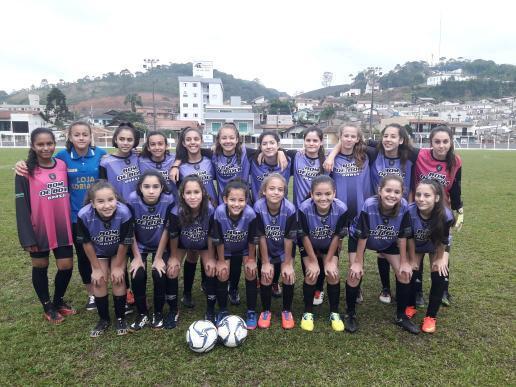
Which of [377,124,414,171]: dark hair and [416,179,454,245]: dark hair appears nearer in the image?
[416,179,454,245]: dark hair

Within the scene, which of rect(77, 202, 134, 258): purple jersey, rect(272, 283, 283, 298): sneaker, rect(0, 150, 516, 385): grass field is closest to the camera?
rect(0, 150, 516, 385): grass field

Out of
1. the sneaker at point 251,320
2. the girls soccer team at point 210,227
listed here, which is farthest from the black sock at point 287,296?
the sneaker at point 251,320

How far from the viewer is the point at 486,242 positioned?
591cm

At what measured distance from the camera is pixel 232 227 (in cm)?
345

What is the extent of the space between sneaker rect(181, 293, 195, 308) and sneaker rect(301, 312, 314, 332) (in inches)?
44.7

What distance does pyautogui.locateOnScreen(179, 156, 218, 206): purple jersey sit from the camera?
3.88 metres

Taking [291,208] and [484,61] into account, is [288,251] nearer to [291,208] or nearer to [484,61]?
[291,208]

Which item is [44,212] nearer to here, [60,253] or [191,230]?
[60,253]

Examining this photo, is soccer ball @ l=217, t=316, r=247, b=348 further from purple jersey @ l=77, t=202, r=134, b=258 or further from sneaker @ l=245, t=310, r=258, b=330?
purple jersey @ l=77, t=202, r=134, b=258

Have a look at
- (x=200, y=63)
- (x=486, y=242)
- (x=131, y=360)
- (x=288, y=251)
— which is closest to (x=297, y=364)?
(x=288, y=251)

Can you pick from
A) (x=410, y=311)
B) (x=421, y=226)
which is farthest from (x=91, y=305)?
(x=421, y=226)

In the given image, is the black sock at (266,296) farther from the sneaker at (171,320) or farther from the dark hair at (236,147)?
the dark hair at (236,147)

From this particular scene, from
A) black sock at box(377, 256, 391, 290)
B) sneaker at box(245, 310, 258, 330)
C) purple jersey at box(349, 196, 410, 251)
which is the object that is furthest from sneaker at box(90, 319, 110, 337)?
black sock at box(377, 256, 391, 290)

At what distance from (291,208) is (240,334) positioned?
1149mm
